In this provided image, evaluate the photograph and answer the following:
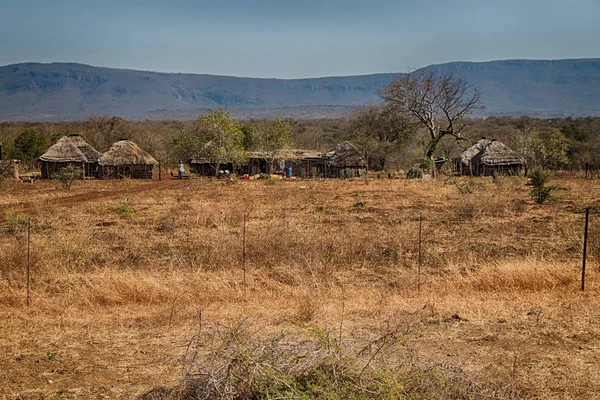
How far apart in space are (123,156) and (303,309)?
34997 mm

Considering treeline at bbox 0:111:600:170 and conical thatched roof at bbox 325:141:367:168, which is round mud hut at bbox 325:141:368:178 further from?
treeline at bbox 0:111:600:170

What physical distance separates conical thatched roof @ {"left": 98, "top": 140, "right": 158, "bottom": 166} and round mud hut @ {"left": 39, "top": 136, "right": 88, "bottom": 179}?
146 cm

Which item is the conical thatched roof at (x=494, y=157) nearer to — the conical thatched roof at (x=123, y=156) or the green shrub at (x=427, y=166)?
the green shrub at (x=427, y=166)

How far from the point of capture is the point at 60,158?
127ft

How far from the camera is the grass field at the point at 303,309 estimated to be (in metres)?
5.51

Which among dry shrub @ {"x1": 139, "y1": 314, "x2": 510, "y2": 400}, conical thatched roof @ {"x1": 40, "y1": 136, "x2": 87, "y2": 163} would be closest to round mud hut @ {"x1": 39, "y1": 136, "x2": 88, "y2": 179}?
conical thatched roof @ {"x1": 40, "y1": 136, "x2": 87, "y2": 163}

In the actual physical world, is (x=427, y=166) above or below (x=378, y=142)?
below

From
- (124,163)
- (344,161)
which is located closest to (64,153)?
(124,163)

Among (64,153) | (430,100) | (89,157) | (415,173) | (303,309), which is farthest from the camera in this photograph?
(430,100)

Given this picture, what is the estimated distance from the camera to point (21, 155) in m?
44.3

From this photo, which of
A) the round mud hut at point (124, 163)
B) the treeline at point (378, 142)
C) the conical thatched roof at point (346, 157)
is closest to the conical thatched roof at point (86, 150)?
the round mud hut at point (124, 163)

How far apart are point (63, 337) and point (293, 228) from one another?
8.47 meters

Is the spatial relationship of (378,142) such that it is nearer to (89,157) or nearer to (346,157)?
(346,157)

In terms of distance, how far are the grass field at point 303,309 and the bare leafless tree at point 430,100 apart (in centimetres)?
2507
